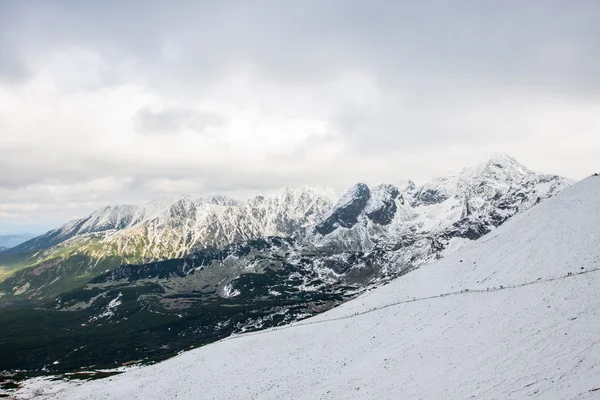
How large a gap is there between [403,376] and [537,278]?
952 inches

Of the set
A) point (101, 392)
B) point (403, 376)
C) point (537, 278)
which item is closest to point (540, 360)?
point (403, 376)

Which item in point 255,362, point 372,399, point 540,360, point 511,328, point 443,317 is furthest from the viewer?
point 255,362

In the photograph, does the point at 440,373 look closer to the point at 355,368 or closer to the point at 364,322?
the point at 355,368

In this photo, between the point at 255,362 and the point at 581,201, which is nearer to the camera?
the point at 255,362

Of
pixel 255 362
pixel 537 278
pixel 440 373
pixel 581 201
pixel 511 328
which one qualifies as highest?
pixel 581 201

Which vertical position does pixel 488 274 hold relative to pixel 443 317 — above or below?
above

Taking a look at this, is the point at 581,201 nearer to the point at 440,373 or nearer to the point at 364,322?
the point at 364,322

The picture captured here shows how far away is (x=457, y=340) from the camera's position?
142ft

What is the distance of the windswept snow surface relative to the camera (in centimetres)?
3384

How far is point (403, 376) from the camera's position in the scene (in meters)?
40.2

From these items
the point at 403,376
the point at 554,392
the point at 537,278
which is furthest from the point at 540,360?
the point at 537,278

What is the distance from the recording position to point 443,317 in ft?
167

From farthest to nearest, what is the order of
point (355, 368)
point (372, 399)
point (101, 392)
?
point (101, 392) < point (355, 368) < point (372, 399)

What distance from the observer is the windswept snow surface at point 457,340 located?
111 feet
